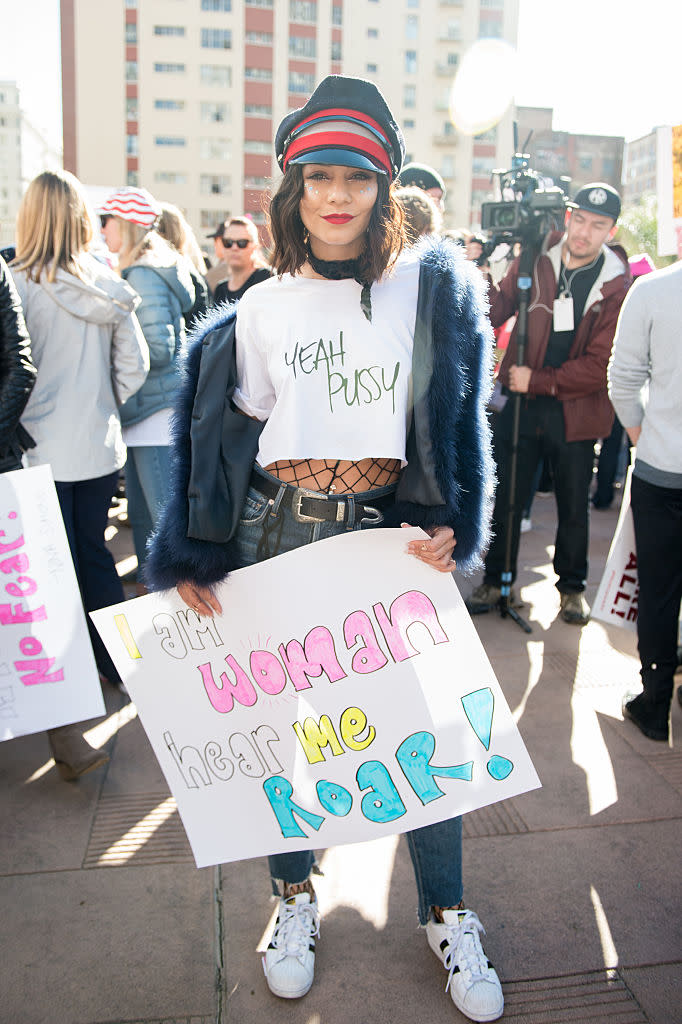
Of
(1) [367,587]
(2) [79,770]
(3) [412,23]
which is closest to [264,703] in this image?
(1) [367,587]

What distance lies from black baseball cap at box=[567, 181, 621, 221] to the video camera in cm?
8

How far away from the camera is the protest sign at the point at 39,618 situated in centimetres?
254

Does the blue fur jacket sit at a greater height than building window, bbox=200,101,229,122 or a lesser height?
lesser

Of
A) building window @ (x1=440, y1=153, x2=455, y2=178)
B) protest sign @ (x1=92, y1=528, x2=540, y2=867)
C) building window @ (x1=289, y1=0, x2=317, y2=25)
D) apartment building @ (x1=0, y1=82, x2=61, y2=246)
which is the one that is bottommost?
protest sign @ (x1=92, y1=528, x2=540, y2=867)

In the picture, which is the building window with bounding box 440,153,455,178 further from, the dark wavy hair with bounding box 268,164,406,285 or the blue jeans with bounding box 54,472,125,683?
the dark wavy hair with bounding box 268,164,406,285

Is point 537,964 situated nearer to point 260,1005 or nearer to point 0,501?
point 260,1005

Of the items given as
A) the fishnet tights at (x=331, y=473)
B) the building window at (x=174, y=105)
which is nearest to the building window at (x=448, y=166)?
the building window at (x=174, y=105)

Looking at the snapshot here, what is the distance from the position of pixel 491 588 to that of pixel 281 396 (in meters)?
3.04

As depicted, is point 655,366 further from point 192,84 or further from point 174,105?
point 192,84

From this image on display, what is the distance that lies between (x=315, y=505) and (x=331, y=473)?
0.08 meters

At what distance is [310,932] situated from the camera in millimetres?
1979

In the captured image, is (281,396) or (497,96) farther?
(497,96)

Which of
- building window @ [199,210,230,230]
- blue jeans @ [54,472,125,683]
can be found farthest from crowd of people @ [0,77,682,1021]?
building window @ [199,210,230,230]

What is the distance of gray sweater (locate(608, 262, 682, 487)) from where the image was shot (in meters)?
2.79
